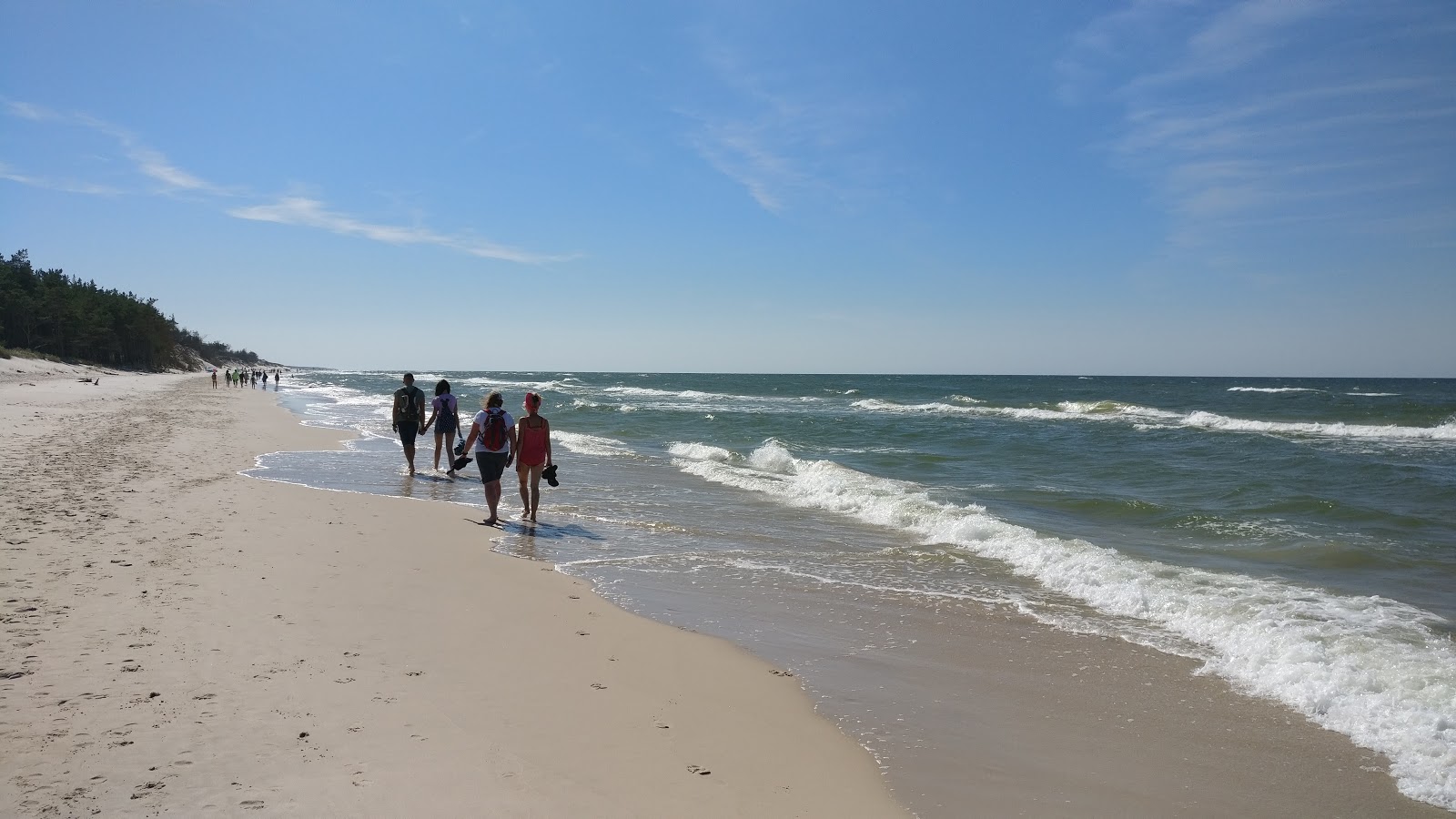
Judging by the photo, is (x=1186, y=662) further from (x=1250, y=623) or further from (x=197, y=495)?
(x=197, y=495)

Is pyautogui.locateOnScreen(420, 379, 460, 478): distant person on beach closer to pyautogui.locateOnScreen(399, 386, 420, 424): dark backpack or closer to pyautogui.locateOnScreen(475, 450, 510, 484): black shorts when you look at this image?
pyautogui.locateOnScreen(399, 386, 420, 424): dark backpack

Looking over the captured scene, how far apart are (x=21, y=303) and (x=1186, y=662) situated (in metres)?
Result: 74.1

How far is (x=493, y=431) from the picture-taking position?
10023mm

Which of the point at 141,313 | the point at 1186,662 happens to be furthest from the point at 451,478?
the point at 141,313

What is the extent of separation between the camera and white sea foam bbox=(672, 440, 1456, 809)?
174 inches

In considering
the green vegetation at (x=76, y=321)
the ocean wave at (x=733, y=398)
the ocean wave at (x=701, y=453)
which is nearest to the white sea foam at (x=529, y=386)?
the ocean wave at (x=733, y=398)

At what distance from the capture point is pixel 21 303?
55969mm

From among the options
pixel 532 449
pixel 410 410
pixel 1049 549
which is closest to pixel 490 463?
pixel 532 449

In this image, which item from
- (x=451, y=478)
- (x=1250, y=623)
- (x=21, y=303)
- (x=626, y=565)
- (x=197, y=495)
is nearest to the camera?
(x=1250, y=623)

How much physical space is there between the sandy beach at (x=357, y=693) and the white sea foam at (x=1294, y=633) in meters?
3.04

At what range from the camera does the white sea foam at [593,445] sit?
65.5 ft

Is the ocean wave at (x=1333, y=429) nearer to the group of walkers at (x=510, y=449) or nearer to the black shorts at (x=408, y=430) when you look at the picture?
the group of walkers at (x=510, y=449)

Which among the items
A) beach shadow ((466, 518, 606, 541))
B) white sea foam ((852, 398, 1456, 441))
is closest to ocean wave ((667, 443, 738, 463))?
beach shadow ((466, 518, 606, 541))

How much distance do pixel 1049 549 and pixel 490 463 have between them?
22.1 ft
